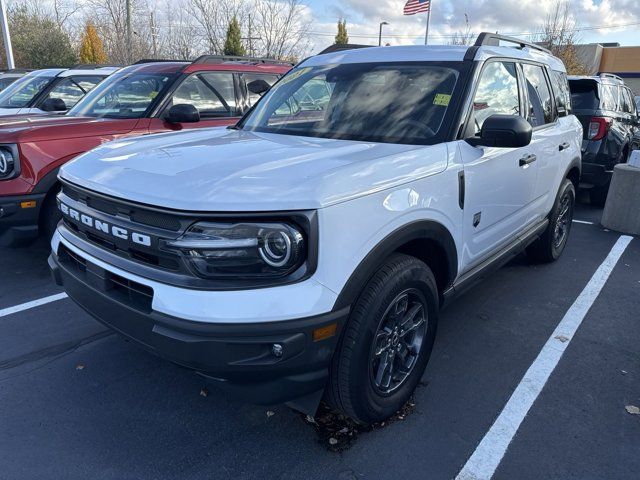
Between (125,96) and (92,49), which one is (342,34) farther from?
(125,96)

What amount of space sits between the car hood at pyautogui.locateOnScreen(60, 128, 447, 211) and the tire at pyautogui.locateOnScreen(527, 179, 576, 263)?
8.85 ft

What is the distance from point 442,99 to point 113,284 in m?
2.17

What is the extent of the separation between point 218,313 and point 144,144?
1.46m

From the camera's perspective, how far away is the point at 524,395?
305 cm

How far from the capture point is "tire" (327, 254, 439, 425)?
2.33 meters

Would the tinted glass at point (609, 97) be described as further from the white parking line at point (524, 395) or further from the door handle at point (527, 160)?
the door handle at point (527, 160)

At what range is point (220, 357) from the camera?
2.02 meters

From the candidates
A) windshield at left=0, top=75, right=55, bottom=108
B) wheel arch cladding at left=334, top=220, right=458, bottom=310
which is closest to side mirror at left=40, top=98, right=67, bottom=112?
windshield at left=0, top=75, right=55, bottom=108

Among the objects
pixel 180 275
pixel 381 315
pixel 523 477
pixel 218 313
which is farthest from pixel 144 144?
pixel 523 477

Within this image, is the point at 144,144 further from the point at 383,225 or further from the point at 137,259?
the point at 383,225

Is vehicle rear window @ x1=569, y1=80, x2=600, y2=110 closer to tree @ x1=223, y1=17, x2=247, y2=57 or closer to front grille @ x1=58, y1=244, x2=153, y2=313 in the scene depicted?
front grille @ x1=58, y1=244, x2=153, y2=313

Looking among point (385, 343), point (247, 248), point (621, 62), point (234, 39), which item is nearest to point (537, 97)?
point (385, 343)

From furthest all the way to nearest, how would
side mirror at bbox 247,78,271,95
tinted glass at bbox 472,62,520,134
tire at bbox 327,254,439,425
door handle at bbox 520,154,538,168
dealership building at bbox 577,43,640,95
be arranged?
dealership building at bbox 577,43,640,95 < side mirror at bbox 247,78,271,95 < door handle at bbox 520,154,538,168 < tinted glass at bbox 472,62,520,134 < tire at bbox 327,254,439,425

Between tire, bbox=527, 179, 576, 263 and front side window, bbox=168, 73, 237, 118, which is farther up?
front side window, bbox=168, 73, 237, 118
